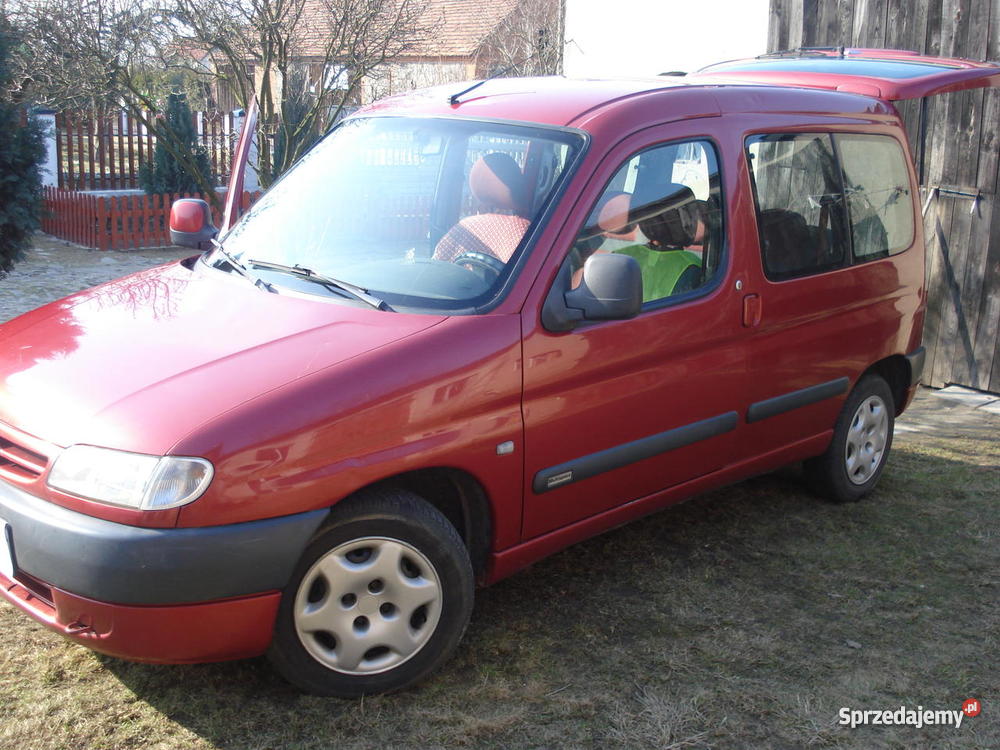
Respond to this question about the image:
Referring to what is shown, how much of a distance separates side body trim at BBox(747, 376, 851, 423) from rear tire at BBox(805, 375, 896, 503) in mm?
207

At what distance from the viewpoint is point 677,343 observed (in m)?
3.90

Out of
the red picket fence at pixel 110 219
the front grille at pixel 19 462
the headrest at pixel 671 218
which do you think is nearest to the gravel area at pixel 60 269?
the red picket fence at pixel 110 219

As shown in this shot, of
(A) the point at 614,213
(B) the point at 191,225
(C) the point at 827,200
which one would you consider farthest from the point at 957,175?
(B) the point at 191,225

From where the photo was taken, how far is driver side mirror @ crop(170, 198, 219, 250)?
4.66 metres

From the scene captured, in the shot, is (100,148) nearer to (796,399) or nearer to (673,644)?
(796,399)

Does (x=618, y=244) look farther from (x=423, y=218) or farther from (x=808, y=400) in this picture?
(x=808, y=400)

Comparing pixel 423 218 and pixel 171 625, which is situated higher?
pixel 423 218

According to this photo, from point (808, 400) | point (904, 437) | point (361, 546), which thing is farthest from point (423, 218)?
point (904, 437)

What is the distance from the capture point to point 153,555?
2.75 meters

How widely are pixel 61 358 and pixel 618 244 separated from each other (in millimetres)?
1925

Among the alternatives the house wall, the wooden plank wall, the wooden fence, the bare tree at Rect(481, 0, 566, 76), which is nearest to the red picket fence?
the wooden fence

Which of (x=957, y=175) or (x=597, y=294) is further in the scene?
(x=957, y=175)

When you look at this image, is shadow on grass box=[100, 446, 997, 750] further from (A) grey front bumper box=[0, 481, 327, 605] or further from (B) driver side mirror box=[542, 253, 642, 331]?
(B) driver side mirror box=[542, 253, 642, 331]

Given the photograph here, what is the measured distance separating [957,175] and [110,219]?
11.4 meters
